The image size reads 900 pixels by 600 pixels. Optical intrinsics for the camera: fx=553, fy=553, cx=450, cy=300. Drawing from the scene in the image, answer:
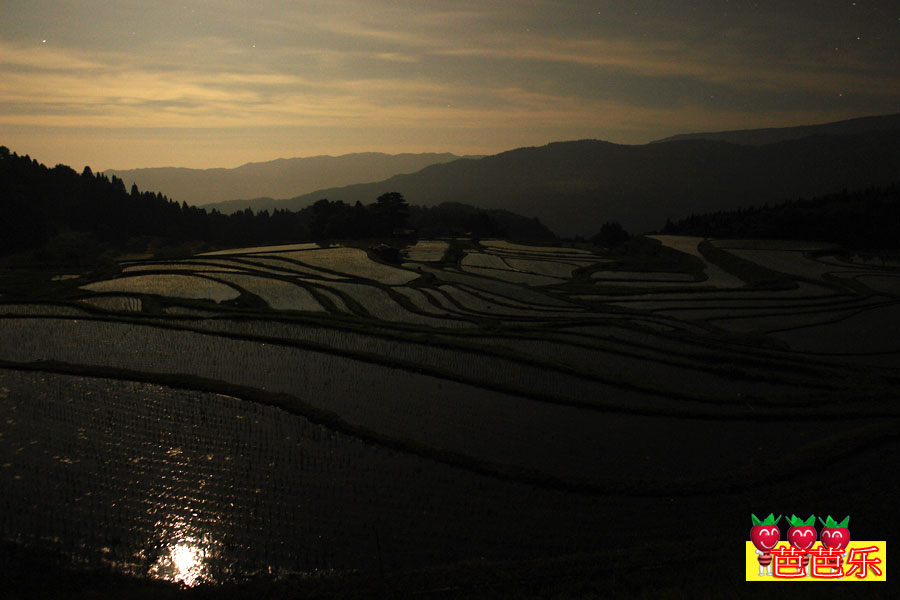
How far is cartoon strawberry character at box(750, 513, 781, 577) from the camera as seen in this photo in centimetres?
601

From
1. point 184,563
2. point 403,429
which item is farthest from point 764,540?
point 184,563

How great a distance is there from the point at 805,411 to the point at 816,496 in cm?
361

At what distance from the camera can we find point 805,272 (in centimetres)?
3225

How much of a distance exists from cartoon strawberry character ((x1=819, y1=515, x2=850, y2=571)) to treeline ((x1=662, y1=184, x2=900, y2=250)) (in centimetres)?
5248

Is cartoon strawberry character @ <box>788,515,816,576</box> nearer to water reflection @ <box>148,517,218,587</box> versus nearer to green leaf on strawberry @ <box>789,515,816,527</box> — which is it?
green leaf on strawberry @ <box>789,515,816,527</box>

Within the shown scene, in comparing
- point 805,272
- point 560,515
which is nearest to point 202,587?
point 560,515

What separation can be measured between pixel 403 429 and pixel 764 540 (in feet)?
17.9

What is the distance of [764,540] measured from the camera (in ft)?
20.6

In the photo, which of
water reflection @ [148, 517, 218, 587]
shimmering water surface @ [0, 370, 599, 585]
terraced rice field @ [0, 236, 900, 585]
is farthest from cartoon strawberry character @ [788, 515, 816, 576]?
water reflection @ [148, 517, 218, 587]

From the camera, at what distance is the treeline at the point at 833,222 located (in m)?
48.8

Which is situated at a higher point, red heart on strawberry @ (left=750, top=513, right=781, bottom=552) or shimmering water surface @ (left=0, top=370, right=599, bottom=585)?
shimmering water surface @ (left=0, top=370, right=599, bottom=585)

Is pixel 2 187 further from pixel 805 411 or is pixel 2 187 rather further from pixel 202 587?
pixel 805 411
